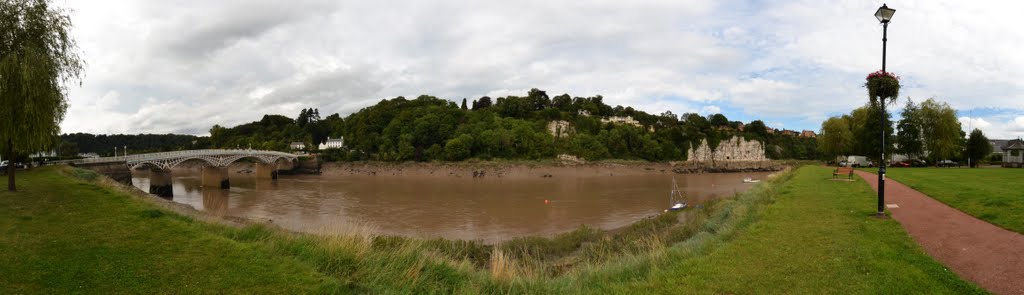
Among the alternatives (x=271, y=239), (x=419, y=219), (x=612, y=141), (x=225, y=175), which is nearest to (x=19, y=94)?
(x=271, y=239)

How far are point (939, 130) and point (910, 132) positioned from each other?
6.73 feet

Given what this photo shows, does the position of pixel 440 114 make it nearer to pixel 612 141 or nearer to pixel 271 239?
pixel 612 141

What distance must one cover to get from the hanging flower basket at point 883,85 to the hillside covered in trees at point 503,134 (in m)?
73.4

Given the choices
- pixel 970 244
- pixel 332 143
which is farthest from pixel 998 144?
pixel 332 143

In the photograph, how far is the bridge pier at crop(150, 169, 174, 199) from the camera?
44.1m

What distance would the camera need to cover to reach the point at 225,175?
53.7 m

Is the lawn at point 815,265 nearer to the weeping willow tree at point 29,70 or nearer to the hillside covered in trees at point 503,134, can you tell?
the weeping willow tree at point 29,70

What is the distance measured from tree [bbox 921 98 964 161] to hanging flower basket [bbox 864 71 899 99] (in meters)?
40.1

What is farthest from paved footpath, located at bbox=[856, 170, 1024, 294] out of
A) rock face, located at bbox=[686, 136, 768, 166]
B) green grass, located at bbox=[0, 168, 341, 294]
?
rock face, located at bbox=[686, 136, 768, 166]

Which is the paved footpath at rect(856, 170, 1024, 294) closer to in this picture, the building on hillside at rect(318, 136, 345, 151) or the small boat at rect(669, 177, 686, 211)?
the small boat at rect(669, 177, 686, 211)

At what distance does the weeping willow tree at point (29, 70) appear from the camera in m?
14.0

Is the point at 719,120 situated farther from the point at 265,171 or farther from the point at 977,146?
the point at 265,171

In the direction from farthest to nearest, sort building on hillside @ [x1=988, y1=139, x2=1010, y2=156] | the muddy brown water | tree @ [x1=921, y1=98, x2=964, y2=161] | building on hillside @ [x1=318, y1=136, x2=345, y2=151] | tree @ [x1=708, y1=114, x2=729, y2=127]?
1. tree @ [x1=708, y1=114, x2=729, y2=127]
2. building on hillside @ [x1=318, y1=136, x2=345, y2=151]
3. building on hillside @ [x1=988, y1=139, x2=1010, y2=156]
4. tree @ [x1=921, y1=98, x2=964, y2=161]
5. the muddy brown water

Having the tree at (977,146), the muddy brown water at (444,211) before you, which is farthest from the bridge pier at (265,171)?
the tree at (977,146)
